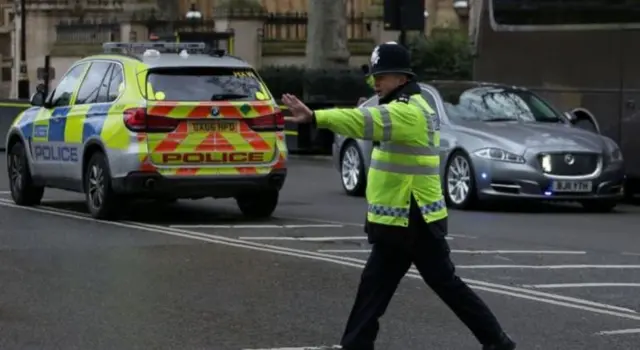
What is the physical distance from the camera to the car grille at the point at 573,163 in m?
17.2

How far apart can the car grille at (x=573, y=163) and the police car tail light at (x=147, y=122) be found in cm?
453

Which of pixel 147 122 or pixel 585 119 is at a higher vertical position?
pixel 147 122

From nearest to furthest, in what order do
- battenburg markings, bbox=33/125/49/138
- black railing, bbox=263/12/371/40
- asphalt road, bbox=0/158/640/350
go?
asphalt road, bbox=0/158/640/350
battenburg markings, bbox=33/125/49/138
black railing, bbox=263/12/371/40

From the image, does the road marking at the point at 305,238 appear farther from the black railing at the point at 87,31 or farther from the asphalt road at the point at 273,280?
the black railing at the point at 87,31

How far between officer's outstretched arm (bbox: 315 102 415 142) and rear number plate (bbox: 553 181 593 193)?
31.4 feet

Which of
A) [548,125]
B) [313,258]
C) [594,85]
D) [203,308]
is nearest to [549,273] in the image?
[313,258]

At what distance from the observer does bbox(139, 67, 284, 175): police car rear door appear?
48.5 ft

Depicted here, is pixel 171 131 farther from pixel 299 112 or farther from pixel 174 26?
pixel 174 26

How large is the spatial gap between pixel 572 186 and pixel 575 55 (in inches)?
162

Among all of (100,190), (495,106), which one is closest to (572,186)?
(495,106)

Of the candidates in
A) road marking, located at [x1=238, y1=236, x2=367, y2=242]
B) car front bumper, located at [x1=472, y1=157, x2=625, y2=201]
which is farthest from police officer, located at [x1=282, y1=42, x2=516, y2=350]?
car front bumper, located at [x1=472, y1=157, x2=625, y2=201]

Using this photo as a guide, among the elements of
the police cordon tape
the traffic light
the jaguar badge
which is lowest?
the police cordon tape

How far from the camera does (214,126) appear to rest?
1495 cm

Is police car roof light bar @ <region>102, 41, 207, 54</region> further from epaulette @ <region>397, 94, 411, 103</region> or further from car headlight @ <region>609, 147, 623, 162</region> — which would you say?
epaulette @ <region>397, 94, 411, 103</region>
